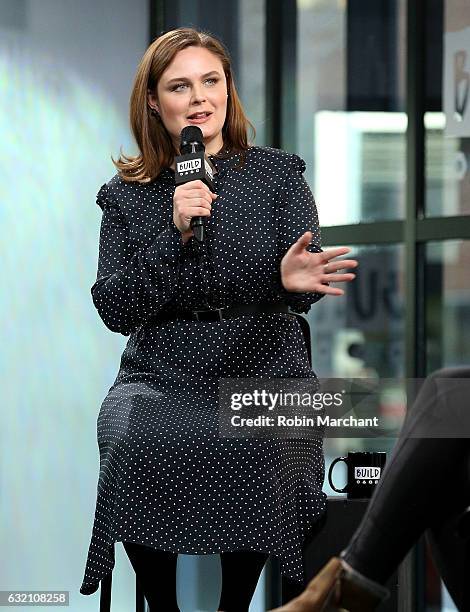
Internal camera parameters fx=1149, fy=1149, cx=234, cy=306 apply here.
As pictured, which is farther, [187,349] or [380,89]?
[380,89]

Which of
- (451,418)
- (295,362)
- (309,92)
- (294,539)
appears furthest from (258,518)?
(309,92)

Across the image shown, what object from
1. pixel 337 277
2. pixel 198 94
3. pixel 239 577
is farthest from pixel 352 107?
pixel 239 577

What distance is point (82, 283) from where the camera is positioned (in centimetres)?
446

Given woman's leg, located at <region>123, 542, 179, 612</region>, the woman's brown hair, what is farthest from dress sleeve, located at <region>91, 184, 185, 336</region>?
woman's leg, located at <region>123, 542, 179, 612</region>

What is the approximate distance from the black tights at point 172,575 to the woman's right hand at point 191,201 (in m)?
0.69

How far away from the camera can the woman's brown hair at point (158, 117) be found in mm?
2535

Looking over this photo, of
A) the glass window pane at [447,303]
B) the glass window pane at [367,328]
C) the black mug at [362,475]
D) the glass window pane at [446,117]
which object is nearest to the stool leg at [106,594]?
the black mug at [362,475]

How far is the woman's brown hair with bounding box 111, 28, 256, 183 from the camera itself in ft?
8.32

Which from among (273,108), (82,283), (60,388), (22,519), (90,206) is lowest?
(22,519)

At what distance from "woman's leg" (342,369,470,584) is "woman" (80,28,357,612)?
50 cm

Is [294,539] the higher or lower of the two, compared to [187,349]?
lower

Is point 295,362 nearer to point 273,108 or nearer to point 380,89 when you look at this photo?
point 380,89

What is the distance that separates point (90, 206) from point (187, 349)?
2.19 metres

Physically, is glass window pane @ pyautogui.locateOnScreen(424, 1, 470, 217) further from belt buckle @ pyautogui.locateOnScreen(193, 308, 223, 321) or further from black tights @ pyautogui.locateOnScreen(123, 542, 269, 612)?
black tights @ pyautogui.locateOnScreen(123, 542, 269, 612)
